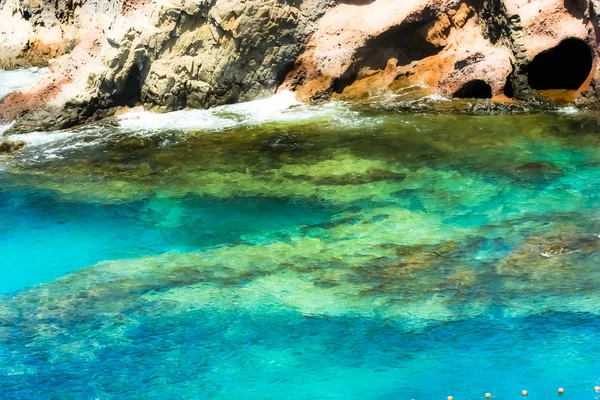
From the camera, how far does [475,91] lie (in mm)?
17812

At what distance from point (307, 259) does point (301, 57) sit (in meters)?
8.23

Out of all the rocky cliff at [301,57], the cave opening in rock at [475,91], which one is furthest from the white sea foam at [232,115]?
the cave opening in rock at [475,91]

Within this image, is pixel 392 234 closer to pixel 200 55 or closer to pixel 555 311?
pixel 555 311

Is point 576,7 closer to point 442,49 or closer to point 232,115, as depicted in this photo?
point 442,49

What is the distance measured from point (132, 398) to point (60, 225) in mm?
5094

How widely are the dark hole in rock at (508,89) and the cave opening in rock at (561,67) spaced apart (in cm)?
59

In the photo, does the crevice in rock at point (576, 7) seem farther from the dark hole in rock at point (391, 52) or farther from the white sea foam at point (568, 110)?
the dark hole in rock at point (391, 52)

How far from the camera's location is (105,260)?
11.7 m

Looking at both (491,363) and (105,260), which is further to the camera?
(105,260)

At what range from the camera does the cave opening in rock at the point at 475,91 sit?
1755 cm

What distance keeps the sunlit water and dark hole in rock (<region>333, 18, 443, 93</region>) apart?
1.76 m

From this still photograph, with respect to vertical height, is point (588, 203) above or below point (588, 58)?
below

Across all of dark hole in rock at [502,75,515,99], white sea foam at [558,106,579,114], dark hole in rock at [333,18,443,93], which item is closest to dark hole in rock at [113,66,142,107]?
dark hole in rock at [333,18,443,93]

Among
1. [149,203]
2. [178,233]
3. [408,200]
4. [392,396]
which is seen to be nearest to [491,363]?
[392,396]
